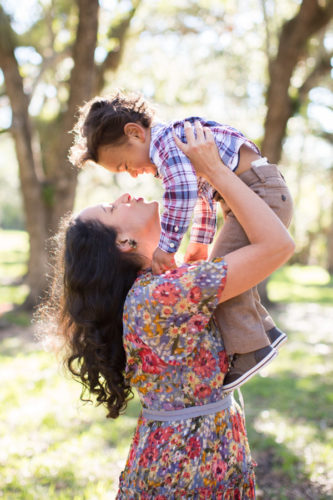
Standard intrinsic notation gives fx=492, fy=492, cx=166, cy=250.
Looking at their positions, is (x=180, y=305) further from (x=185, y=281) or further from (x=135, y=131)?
(x=135, y=131)

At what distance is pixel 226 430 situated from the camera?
5.52 feet

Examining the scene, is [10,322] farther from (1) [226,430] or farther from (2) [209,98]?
(2) [209,98]

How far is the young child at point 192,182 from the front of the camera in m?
1.74

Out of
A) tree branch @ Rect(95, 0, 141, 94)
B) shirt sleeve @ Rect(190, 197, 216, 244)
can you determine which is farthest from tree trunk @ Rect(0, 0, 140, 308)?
shirt sleeve @ Rect(190, 197, 216, 244)

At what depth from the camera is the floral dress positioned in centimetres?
155

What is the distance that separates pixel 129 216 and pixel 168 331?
48cm

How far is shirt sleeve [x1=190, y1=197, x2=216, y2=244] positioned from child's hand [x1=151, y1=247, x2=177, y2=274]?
15.5 inches

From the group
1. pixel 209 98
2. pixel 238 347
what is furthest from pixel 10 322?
pixel 209 98

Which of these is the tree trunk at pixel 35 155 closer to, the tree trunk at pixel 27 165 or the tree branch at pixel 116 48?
the tree trunk at pixel 27 165

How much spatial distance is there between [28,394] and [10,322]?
3550 millimetres

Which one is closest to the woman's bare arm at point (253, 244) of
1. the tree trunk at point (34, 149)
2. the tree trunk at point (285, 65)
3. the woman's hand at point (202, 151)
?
the woman's hand at point (202, 151)

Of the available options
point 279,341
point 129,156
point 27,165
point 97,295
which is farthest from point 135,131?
point 27,165

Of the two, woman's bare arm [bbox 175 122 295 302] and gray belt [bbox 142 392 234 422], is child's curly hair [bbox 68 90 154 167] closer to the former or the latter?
woman's bare arm [bbox 175 122 295 302]

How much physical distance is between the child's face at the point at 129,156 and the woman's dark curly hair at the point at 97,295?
65cm
